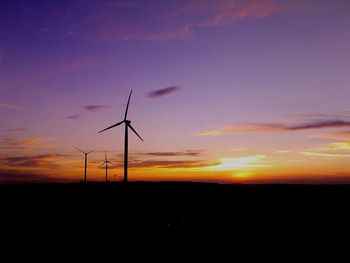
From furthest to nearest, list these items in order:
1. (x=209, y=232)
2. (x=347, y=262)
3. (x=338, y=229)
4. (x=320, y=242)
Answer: (x=338, y=229), (x=209, y=232), (x=320, y=242), (x=347, y=262)

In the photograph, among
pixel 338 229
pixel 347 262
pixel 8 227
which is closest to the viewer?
pixel 347 262

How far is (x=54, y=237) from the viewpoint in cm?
4453

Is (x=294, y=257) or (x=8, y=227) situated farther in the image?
(x=8, y=227)

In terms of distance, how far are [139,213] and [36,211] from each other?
2321 centimetres

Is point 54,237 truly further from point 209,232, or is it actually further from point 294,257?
point 294,257

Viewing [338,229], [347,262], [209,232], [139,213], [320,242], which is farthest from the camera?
[139,213]

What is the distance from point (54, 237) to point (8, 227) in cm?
1282

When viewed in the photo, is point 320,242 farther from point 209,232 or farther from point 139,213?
point 139,213

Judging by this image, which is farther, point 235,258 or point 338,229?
point 338,229

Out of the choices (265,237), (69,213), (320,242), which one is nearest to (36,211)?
(69,213)

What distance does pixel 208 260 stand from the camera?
106 feet

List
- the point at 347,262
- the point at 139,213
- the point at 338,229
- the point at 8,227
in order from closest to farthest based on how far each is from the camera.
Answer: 1. the point at 347,262
2. the point at 338,229
3. the point at 8,227
4. the point at 139,213

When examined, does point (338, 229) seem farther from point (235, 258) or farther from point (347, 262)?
point (235, 258)

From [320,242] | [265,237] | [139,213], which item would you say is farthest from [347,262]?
[139,213]
